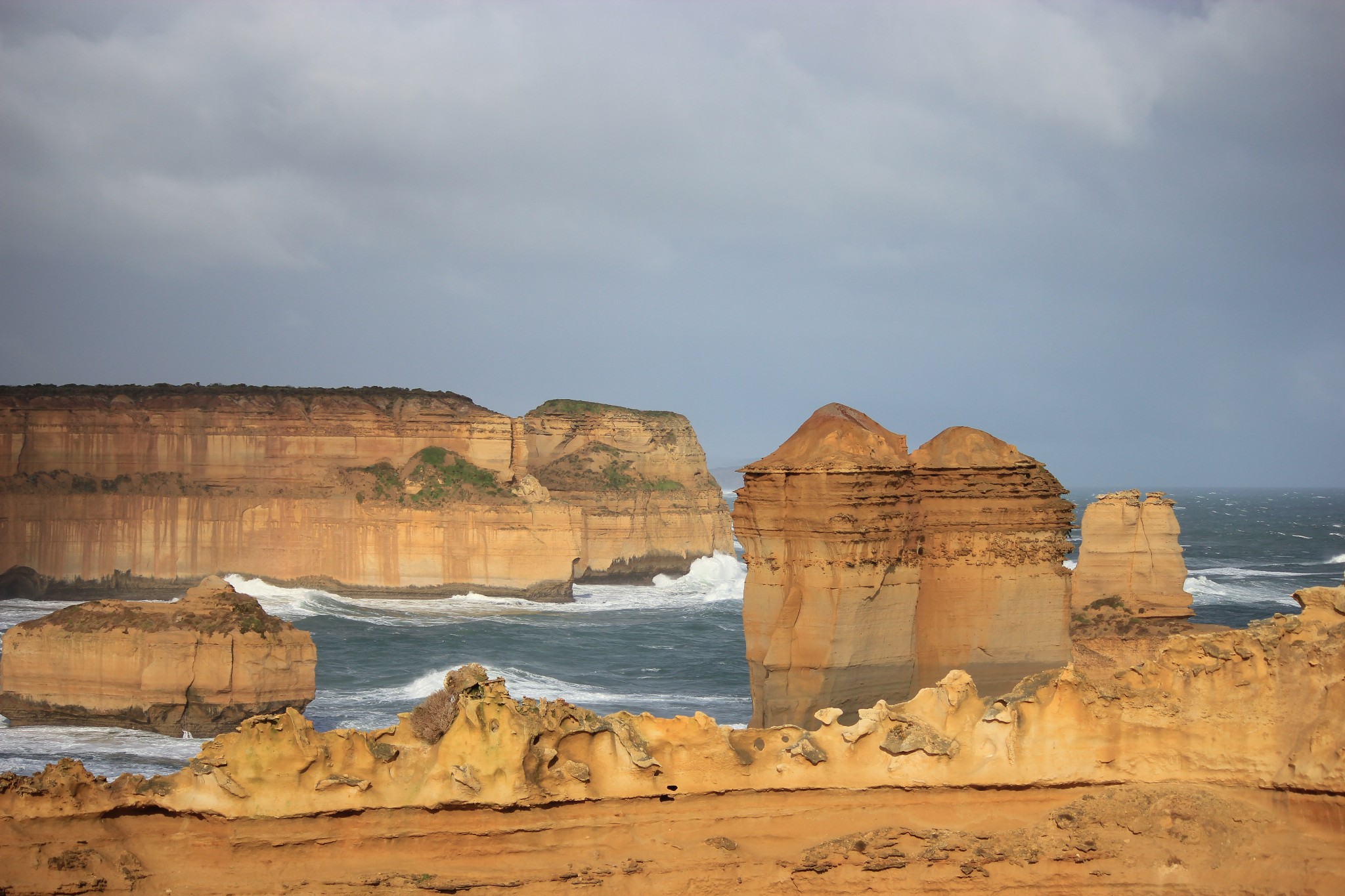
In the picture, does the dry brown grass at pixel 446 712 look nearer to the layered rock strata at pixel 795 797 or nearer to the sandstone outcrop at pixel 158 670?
the layered rock strata at pixel 795 797

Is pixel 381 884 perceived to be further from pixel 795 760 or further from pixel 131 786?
pixel 795 760

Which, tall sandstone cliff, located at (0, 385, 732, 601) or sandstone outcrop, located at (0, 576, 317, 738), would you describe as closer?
sandstone outcrop, located at (0, 576, 317, 738)

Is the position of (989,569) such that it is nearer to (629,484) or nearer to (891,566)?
(891,566)

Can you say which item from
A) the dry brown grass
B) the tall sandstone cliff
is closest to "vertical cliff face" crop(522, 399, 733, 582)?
the tall sandstone cliff

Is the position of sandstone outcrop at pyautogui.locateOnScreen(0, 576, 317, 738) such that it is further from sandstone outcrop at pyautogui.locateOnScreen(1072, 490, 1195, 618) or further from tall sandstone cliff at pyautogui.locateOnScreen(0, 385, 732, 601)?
tall sandstone cliff at pyautogui.locateOnScreen(0, 385, 732, 601)

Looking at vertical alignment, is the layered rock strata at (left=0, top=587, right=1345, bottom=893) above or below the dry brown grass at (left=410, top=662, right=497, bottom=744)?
below

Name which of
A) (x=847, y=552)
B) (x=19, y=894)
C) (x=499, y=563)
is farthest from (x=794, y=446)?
(x=499, y=563)
